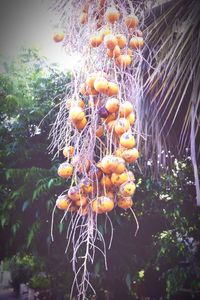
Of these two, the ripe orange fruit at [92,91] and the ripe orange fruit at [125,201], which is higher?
the ripe orange fruit at [92,91]

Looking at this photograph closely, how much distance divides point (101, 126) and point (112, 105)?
0.10m

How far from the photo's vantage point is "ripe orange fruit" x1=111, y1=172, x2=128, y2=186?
0.99m

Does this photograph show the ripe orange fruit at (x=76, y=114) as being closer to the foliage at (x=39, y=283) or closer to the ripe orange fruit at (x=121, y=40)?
the ripe orange fruit at (x=121, y=40)

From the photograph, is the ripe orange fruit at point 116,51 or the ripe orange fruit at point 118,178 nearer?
the ripe orange fruit at point 118,178

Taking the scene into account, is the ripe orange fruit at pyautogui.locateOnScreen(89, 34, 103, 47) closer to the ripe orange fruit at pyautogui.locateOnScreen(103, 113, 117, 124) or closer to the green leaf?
the ripe orange fruit at pyautogui.locateOnScreen(103, 113, 117, 124)

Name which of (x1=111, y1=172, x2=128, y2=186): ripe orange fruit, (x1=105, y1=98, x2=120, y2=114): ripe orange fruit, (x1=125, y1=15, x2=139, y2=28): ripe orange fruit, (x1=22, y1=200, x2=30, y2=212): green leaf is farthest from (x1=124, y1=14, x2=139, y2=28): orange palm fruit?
(x1=22, y1=200, x2=30, y2=212): green leaf

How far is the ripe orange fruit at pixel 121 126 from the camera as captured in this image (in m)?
1.01

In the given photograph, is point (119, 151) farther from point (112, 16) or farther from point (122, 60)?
point (112, 16)

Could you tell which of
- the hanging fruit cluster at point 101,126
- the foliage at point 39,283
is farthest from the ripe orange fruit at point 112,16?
the foliage at point 39,283

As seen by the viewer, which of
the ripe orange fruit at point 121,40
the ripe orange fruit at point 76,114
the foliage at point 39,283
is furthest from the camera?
the foliage at point 39,283

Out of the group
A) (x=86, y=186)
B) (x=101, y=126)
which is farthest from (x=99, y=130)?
(x=86, y=186)

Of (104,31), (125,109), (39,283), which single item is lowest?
(39,283)

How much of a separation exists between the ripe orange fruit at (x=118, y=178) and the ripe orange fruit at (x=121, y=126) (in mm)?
137

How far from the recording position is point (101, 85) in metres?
1.05
